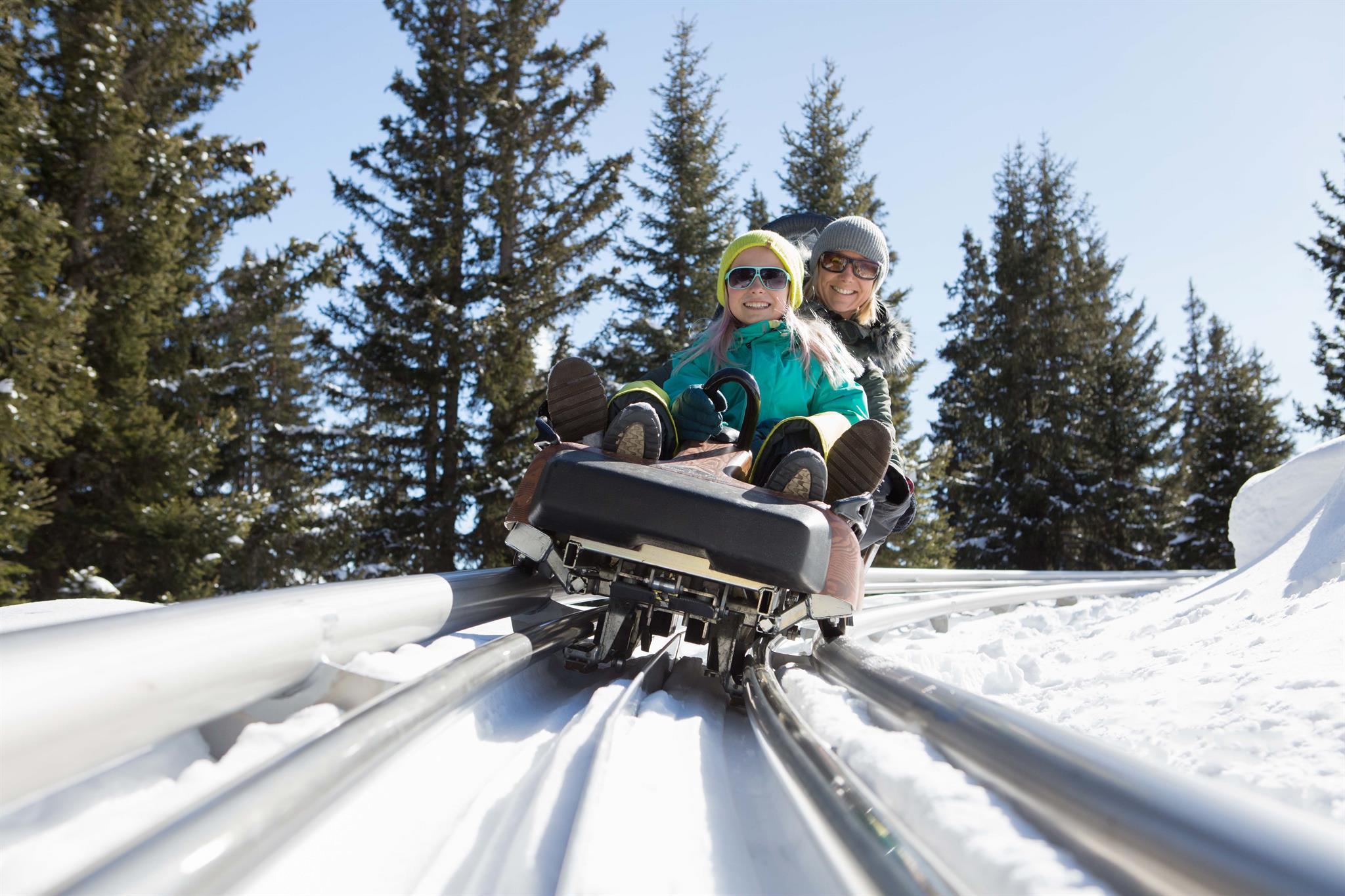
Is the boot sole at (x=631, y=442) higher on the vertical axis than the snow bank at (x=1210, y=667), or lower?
higher

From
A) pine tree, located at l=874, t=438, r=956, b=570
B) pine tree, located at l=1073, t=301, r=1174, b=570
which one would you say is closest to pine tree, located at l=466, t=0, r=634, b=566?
pine tree, located at l=874, t=438, r=956, b=570

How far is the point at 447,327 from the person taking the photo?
11102 millimetres

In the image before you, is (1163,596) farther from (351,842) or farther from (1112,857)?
(351,842)

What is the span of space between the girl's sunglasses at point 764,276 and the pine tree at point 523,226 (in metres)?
8.34

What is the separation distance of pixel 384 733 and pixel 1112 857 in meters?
0.93

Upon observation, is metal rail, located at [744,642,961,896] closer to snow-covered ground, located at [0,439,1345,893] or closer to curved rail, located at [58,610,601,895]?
snow-covered ground, located at [0,439,1345,893]

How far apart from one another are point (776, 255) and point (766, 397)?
0.52 metres

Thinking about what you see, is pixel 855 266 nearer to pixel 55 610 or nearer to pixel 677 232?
pixel 55 610

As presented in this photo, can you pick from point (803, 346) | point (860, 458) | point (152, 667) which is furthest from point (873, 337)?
point (152, 667)

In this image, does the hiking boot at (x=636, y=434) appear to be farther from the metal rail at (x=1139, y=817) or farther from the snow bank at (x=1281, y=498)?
the snow bank at (x=1281, y=498)

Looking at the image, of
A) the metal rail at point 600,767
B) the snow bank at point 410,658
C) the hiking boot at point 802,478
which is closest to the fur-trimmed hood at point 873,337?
the hiking boot at point 802,478

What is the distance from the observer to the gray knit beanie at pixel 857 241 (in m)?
3.92

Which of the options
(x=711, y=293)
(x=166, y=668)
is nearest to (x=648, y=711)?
(x=166, y=668)

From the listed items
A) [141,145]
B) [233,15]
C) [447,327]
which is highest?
[233,15]
